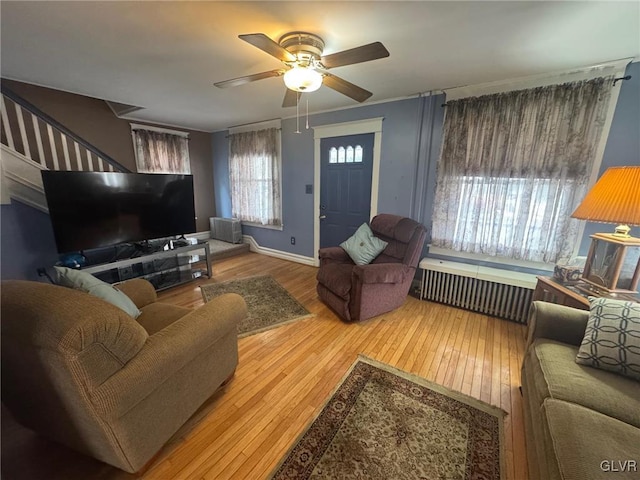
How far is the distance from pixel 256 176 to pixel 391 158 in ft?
8.06

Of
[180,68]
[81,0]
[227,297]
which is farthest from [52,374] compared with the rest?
[180,68]

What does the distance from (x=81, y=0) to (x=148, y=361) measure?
6.41 feet

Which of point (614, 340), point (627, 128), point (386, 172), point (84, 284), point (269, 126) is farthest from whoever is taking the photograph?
point (269, 126)

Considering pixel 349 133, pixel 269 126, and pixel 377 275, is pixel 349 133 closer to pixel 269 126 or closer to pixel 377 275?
pixel 269 126

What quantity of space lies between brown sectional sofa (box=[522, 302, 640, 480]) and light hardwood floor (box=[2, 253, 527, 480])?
41 cm

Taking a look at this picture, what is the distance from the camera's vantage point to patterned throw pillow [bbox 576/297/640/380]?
1205 mm

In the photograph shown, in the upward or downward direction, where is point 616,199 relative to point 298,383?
upward

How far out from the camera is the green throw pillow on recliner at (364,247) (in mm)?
2852

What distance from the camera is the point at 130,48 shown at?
6.16 feet

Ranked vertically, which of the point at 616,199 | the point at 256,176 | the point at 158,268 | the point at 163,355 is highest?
the point at 256,176

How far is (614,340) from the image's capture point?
49.0 inches

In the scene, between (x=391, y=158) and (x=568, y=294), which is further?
(x=391, y=158)

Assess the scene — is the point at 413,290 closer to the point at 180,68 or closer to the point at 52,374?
the point at 52,374

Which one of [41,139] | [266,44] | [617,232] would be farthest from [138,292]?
[617,232]
